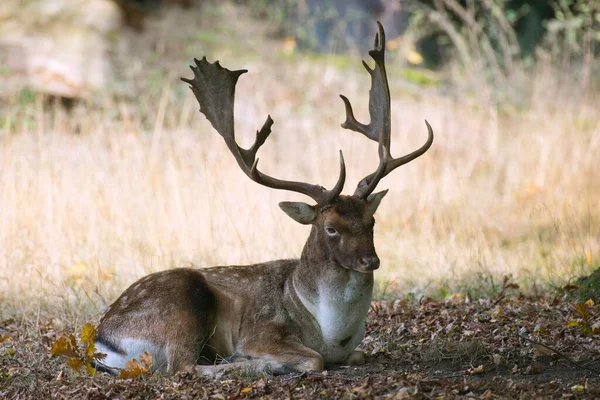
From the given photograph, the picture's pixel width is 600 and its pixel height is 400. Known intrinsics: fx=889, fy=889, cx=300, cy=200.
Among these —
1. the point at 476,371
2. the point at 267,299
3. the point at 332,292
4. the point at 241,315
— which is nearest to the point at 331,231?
the point at 332,292

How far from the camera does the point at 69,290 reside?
25.1ft

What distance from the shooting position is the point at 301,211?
5664 millimetres

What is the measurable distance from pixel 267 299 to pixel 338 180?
92 cm

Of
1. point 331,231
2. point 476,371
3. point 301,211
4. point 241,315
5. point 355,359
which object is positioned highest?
point 301,211

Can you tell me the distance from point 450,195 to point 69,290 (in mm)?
5042

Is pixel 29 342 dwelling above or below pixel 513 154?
below

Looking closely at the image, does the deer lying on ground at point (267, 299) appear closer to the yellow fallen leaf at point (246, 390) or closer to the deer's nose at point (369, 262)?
the deer's nose at point (369, 262)

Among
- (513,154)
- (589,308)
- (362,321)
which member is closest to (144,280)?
(362,321)

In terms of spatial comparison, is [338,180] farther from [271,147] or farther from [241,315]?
[271,147]

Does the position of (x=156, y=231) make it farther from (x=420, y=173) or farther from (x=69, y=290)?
(x=420, y=173)

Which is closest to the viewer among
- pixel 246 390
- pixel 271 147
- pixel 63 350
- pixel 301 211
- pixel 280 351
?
pixel 246 390

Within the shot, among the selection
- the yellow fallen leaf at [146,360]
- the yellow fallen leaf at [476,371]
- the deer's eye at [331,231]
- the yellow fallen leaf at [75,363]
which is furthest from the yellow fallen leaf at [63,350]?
the yellow fallen leaf at [476,371]

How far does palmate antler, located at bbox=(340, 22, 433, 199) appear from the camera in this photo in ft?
18.5

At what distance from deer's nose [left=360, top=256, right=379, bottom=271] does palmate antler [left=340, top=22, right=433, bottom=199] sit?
0.51 metres
